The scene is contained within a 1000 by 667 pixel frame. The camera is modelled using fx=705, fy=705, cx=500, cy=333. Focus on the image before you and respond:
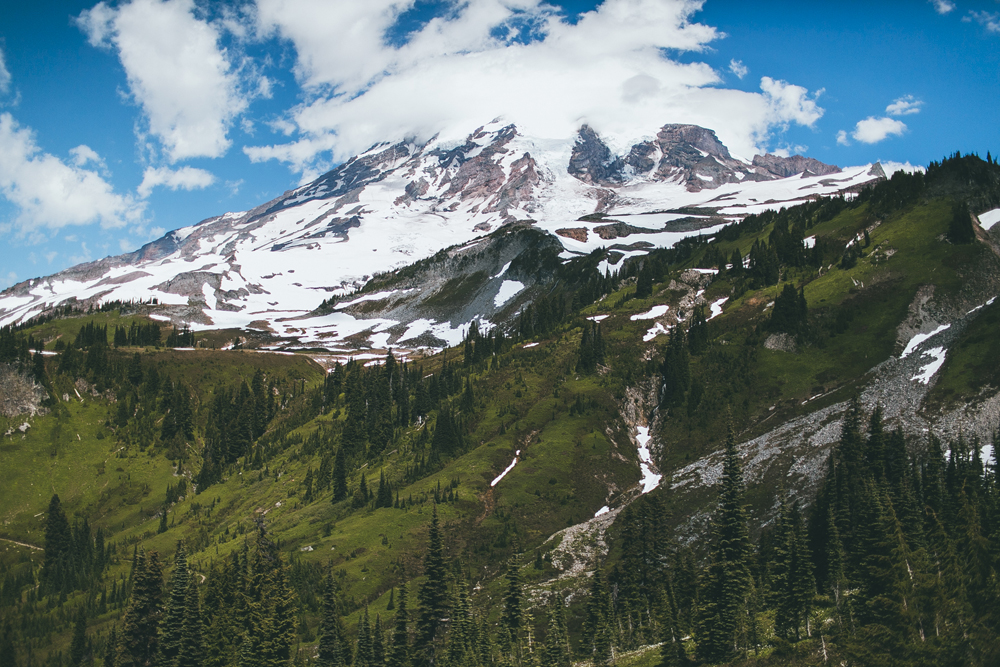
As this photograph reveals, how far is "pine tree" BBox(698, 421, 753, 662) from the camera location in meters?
46.6

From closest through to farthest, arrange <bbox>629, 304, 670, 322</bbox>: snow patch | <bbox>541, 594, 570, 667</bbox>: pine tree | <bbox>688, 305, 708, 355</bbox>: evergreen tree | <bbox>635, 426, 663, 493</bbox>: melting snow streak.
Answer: <bbox>541, 594, 570, 667</bbox>: pine tree → <bbox>635, 426, 663, 493</bbox>: melting snow streak → <bbox>688, 305, 708, 355</bbox>: evergreen tree → <bbox>629, 304, 670, 322</bbox>: snow patch

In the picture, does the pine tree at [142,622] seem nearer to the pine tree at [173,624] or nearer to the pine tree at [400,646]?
the pine tree at [173,624]

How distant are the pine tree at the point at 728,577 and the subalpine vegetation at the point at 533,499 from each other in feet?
0.62

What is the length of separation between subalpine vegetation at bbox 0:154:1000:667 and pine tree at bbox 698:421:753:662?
0.62 feet

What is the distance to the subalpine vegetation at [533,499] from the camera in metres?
49.5

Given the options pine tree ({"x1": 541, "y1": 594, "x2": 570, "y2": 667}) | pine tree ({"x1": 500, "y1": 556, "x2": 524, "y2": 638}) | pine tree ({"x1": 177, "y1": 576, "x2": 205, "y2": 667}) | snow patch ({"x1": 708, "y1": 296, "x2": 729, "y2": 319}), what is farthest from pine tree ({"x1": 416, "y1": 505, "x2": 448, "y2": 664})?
snow patch ({"x1": 708, "y1": 296, "x2": 729, "y2": 319})

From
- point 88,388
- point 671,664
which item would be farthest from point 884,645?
point 88,388

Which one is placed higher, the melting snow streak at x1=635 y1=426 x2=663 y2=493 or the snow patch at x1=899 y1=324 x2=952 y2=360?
the snow patch at x1=899 y1=324 x2=952 y2=360

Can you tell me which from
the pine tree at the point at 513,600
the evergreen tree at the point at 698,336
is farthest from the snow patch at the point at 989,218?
the pine tree at the point at 513,600

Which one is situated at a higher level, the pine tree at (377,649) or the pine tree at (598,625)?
the pine tree at (377,649)

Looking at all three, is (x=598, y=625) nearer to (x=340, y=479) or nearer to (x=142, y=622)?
(x=142, y=622)

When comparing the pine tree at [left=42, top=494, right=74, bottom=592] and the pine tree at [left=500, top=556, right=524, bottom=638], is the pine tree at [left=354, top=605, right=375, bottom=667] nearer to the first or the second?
the pine tree at [left=500, top=556, right=524, bottom=638]

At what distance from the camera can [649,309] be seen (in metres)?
170

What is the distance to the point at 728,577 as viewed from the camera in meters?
46.8
